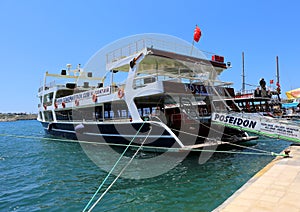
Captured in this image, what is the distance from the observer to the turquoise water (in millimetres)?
6508

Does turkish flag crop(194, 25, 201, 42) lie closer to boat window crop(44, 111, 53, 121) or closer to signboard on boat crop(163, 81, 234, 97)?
signboard on boat crop(163, 81, 234, 97)

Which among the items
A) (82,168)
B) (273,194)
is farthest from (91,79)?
(273,194)

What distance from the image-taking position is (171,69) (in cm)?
1712

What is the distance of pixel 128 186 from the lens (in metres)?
8.00

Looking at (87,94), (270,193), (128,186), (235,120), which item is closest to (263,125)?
(235,120)

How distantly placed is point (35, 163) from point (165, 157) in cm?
714

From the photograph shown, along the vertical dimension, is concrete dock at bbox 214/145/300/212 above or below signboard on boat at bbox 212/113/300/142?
below

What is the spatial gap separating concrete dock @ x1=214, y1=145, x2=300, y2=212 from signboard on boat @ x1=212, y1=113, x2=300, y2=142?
3580mm

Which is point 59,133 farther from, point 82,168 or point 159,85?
point 159,85

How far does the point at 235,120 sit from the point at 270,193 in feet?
23.0

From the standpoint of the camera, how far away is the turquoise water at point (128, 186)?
6508mm

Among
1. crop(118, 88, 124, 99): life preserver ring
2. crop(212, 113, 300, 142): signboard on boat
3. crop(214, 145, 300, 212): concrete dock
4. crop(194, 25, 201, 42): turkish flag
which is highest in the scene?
crop(194, 25, 201, 42): turkish flag

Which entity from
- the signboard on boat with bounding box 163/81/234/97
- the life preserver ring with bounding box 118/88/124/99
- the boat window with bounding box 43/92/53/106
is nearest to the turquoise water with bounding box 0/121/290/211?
→ the signboard on boat with bounding box 163/81/234/97

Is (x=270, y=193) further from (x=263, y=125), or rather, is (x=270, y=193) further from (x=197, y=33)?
(x=197, y=33)
